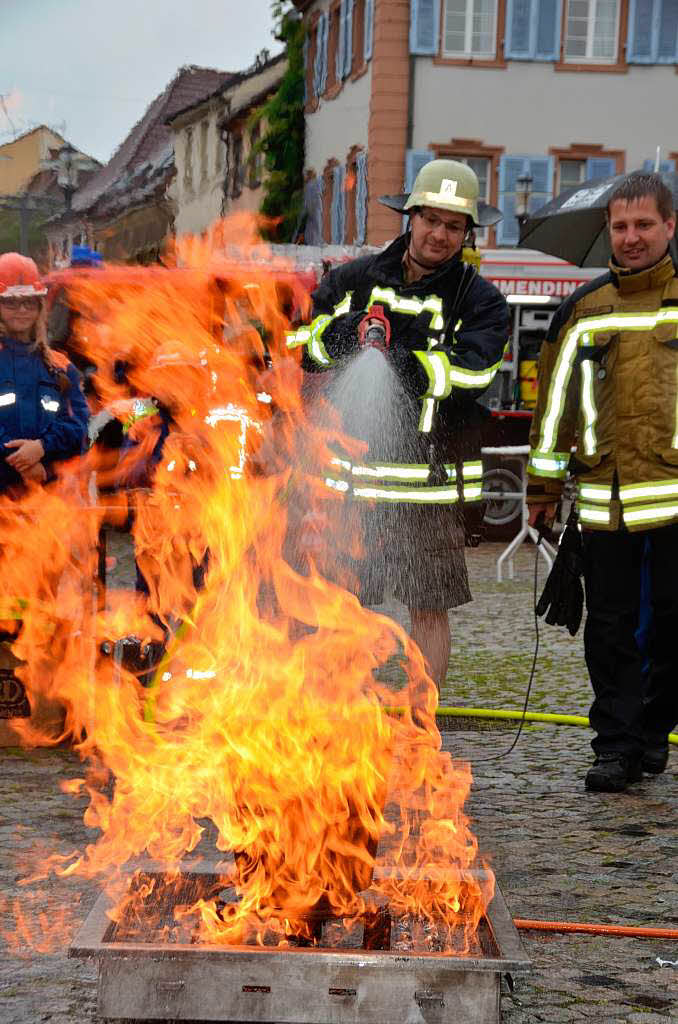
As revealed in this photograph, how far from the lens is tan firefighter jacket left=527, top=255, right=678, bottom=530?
17.8 feet

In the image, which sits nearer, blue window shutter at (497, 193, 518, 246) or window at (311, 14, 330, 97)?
blue window shutter at (497, 193, 518, 246)

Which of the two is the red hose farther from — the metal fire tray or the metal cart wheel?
the metal cart wheel

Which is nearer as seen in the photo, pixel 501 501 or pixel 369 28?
pixel 501 501

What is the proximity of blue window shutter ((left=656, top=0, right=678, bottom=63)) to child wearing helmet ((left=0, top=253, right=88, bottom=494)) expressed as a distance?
21.8m

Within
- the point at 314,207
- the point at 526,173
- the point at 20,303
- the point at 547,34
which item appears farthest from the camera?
the point at 314,207

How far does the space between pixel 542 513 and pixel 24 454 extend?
223 cm

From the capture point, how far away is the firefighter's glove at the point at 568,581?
5.84m

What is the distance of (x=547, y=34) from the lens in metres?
26.1

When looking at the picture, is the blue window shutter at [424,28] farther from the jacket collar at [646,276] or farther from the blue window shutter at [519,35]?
the jacket collar at [646,276]

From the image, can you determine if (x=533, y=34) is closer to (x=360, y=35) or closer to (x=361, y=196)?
(x=360, y=35)

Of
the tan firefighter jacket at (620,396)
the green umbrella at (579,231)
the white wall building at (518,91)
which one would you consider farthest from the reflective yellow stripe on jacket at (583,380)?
the white wall building at (518,91)

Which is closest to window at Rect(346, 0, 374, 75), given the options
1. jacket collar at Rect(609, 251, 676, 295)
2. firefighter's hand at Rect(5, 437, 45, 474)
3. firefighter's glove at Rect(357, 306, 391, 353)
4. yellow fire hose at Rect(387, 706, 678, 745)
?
yellow fire hose at Rect(387, 706, 678, 745)

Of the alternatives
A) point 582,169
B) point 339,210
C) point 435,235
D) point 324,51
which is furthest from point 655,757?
point 324,51

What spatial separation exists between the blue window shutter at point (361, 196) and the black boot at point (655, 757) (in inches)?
852
